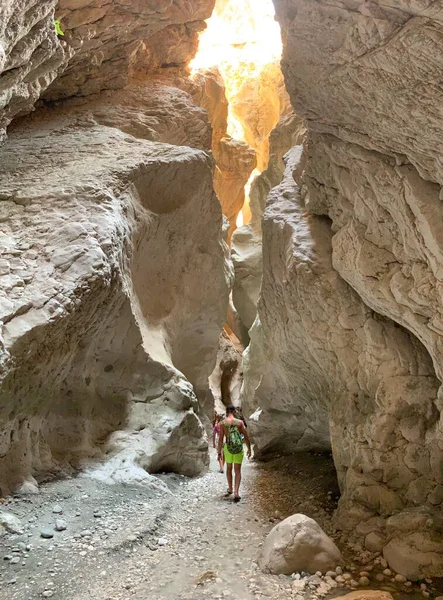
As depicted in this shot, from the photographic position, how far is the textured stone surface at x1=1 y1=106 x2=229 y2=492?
6000 millimetres

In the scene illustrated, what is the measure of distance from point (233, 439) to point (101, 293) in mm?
2978

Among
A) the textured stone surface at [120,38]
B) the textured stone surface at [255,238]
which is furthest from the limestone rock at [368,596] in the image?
the textured stone surface at [255,238]

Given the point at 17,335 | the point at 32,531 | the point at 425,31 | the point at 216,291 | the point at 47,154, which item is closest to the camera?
the point at 425,31

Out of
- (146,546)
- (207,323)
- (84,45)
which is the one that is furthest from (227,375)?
(146,546)

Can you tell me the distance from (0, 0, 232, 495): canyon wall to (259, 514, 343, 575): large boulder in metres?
2.57

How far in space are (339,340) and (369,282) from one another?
128 centimetres

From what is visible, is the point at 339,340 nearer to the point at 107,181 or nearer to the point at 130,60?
the point at 107,181

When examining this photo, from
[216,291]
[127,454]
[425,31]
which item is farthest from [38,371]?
[216,291]

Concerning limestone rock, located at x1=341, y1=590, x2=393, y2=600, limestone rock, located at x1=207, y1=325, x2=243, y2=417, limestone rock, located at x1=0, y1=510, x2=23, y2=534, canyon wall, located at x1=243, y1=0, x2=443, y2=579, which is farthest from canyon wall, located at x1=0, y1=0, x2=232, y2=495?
limestone rock, located at x1=207, y1=325, x2=243, y2=417

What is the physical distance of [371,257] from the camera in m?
6.32

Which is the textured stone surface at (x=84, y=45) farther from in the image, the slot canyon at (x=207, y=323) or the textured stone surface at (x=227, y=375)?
the textured stone surface at (x=227, y=375)

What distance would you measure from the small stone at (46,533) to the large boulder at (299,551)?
2146 mm

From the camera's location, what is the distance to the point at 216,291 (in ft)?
38.0

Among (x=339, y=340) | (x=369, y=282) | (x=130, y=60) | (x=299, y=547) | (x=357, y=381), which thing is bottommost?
(x=299, y=547)
